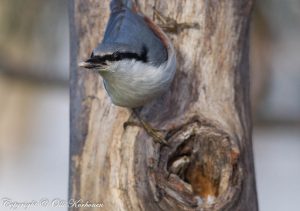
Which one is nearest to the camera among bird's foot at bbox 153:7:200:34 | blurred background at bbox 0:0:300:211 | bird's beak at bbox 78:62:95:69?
bird's beak at bbox 78:62:95:69

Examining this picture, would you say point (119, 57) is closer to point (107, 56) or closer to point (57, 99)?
point (107, 56)

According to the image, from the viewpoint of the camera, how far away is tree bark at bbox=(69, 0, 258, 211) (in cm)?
243

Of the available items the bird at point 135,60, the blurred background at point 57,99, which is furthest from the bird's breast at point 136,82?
the blurred background at point 57,99

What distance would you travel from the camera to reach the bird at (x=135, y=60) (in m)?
2.35

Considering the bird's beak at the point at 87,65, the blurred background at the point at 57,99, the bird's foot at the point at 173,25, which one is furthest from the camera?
the blurred background at the point at 57,99

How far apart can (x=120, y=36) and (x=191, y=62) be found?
34 centimetres

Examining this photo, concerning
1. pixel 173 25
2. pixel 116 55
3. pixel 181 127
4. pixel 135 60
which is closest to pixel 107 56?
pixel 116 55

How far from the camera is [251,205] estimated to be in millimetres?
2578

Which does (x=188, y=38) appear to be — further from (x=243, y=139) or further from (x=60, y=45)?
(x=60, y=45)

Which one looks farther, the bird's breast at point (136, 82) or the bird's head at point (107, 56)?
the bird's breast at point (136, 82)

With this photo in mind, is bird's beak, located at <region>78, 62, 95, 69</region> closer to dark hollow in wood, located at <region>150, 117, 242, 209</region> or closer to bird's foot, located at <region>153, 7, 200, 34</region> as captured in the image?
dark hollow in wood, located at <region>150, 117, 242, 209</region>

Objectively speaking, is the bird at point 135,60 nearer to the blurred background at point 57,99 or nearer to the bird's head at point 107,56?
the bird's head at point 107,56

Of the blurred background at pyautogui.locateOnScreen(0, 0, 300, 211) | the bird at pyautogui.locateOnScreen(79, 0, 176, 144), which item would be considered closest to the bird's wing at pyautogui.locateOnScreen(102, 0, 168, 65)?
the bird at pyautogui.locateOnScreen(79, 0, 176, 144)

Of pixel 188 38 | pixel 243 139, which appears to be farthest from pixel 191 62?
pixel 243 139
